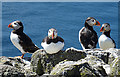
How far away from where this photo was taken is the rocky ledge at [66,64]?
8.08m

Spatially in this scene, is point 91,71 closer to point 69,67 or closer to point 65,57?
point 69,67

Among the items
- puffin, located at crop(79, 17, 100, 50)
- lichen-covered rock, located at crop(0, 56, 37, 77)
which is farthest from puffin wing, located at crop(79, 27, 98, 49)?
lichen-covered rock, located at crop(0, 56, 37, 77)

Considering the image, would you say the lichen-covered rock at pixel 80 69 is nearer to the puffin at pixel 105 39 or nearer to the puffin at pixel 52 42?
the puffin at pixel 52 42

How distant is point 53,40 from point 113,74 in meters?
1.81

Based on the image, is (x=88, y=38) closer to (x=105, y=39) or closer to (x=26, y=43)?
(x=105, y=39)

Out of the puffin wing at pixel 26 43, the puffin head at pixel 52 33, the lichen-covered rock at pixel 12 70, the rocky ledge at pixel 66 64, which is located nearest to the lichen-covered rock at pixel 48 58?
the rocky ledge at pixel 66 64

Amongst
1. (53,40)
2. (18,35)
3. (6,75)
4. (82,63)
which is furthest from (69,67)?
(18,35)

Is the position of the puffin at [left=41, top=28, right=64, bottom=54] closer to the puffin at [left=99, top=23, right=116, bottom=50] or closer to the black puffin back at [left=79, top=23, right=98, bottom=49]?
the black puffin back at [left=79, top=23, right=98, bottom=49]

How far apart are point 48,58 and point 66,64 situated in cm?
111

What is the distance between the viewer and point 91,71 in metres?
8.10

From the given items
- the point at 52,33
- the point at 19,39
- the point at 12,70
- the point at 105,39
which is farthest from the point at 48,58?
the point at 105,39

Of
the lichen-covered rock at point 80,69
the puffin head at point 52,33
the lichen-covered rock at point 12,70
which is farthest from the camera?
the puffin head at point 52,33

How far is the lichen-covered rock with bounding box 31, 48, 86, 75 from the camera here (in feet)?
30.1

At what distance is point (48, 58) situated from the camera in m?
9.23
